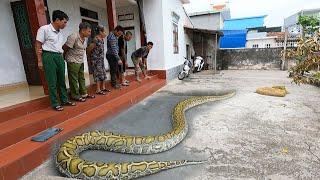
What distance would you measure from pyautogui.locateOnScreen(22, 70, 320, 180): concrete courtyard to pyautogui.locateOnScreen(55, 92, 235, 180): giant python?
0.33ft

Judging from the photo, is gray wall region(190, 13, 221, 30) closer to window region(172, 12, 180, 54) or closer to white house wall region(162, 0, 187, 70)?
white house wall region(162, 0, 187, 70)

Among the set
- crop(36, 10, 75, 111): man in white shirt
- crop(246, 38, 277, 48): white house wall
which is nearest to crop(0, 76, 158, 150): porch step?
crop(36, 10, 75, 111): man in white shirt

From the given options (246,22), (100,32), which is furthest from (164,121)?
(246,22)

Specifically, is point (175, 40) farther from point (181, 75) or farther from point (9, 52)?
point (9, 52)

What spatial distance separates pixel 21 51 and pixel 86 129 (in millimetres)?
4240

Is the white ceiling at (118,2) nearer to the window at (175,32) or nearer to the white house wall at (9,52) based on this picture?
the window at (175,32)

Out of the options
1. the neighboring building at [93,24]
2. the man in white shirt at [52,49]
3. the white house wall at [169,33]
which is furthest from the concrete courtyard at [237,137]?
the white house wall at [169,33]

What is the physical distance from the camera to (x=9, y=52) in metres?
6.73

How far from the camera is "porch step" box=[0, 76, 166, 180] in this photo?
311cm

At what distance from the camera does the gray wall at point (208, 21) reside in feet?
81.0

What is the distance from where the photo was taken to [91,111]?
5.24m

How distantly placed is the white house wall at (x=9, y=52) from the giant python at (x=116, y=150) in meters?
4.18

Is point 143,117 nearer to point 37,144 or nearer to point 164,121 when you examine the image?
point 164,121

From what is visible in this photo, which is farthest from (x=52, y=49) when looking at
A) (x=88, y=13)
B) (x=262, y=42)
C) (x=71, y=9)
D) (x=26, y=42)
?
(x=262, y=42)
